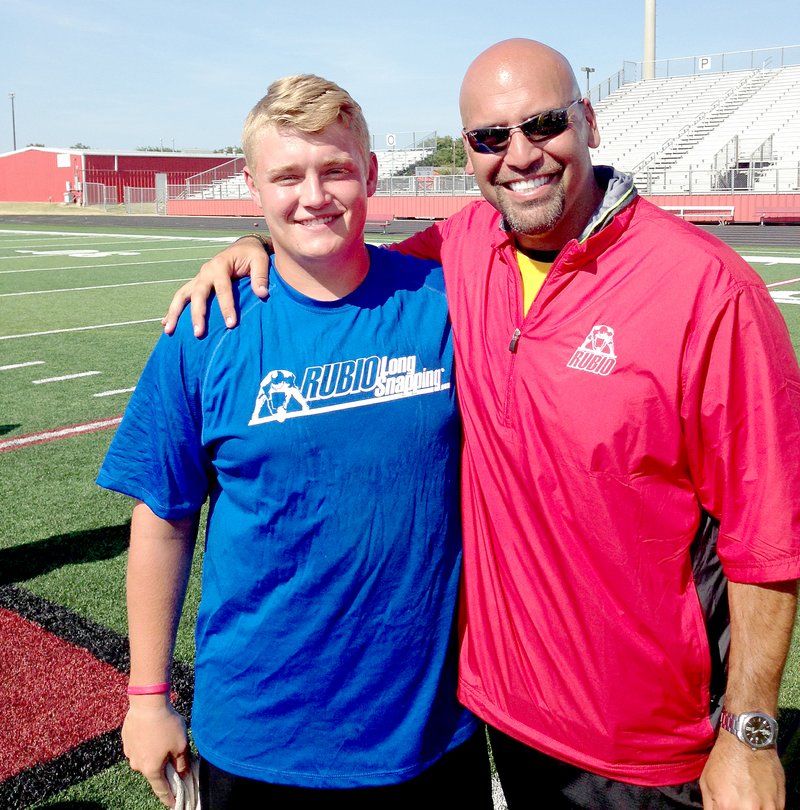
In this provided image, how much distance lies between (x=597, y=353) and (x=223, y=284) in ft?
2.51

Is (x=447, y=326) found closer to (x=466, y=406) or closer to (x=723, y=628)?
(x=466, y=406)

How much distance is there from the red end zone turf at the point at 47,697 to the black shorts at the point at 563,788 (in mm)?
1662

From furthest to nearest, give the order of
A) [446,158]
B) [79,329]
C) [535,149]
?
1. [446,158]
2. [79,329]
3. [535,149]

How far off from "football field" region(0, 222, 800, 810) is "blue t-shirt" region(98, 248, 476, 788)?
1177 mm

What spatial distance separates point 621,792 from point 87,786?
1.73 meters

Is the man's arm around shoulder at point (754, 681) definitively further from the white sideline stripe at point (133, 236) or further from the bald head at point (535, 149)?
the white sideline stripe at point (133, 236)

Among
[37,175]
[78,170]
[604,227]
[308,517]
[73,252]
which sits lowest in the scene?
[308,517]

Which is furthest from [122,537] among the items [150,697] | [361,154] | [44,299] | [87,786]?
[44,299]

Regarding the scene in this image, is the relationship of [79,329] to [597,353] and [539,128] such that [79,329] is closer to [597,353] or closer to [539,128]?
[539,128]

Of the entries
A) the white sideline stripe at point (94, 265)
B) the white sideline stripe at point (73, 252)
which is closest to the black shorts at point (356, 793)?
the white sideline stripe at point (94, 265)

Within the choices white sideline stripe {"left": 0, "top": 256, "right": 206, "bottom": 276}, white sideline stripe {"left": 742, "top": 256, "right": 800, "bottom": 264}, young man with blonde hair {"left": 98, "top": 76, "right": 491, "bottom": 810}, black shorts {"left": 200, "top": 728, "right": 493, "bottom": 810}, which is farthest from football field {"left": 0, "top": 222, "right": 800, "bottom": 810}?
white sideline stripe {"left": 742, "top": 256, "right": 800, "bottom": 264}

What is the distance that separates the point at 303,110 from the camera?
182 centimetres

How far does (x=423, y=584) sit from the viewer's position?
190 centimetres

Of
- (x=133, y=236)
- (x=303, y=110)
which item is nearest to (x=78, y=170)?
(x=133, y=236)
